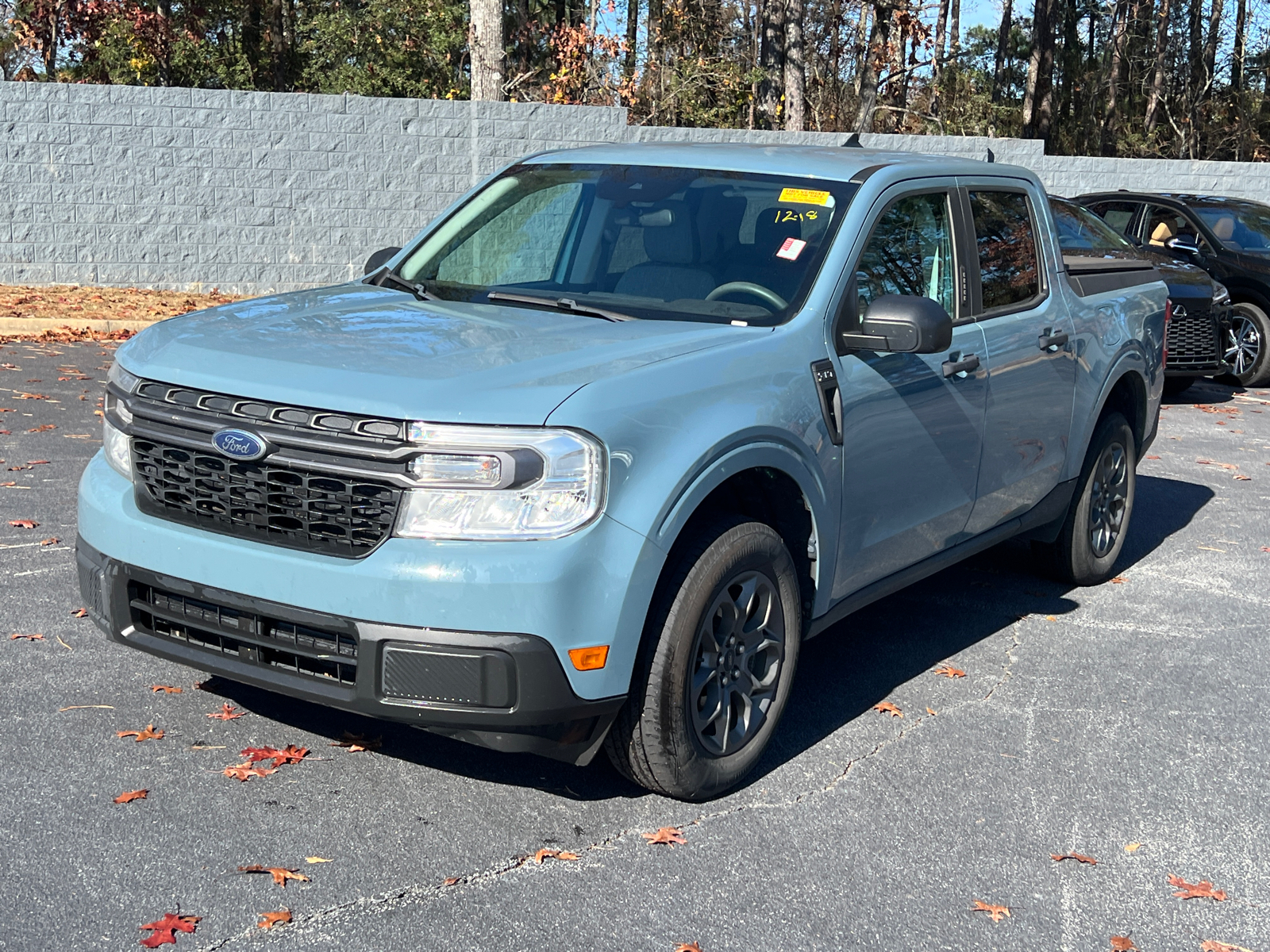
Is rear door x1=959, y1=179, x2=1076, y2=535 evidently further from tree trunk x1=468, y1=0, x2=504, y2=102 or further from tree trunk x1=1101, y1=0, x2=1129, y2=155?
tree trunk x1=1101, y1=0, x2=1129, y2=155

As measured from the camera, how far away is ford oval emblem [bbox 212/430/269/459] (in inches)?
140

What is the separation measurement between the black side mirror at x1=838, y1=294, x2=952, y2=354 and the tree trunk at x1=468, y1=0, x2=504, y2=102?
1404 cm

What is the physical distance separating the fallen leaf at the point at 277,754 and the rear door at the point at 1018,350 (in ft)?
8.75

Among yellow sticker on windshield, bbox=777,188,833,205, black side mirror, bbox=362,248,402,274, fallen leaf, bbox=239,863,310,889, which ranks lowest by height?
fallen leaf, bbox=239,863,310,889

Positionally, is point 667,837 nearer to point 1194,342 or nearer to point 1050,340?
point 1050,340

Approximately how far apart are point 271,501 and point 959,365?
258cm

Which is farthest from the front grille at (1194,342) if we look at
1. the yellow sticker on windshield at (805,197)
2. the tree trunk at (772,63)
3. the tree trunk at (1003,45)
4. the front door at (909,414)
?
the tree trunk at (1003,45)

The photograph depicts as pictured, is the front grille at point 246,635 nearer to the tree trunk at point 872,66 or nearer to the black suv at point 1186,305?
the black suv at point 1186,305

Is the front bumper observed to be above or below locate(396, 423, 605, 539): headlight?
below

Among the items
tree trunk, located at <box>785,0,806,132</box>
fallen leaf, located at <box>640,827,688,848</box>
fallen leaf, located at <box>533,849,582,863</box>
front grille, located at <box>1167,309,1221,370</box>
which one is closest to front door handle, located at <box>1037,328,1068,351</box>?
fallen leaf, located at <box>640,827,688,848</box>

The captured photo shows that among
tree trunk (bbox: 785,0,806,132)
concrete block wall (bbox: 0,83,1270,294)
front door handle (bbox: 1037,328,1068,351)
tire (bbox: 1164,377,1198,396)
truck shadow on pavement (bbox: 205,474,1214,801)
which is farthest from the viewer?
tree trunk (bbox: 785,0,806,132)

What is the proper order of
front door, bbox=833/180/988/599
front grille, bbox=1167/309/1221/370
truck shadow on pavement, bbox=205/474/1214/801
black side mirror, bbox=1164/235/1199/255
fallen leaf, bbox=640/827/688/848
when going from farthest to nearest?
black side mirror, bbox=1164/235/1199/255 < front grille, bbox=1167/309/1221/370 < front door, bbox=833/180/988/599 < truck shadow on pavement, bbox=205/474/1214/801 < fallen leaf, bbox=640/827/688/848

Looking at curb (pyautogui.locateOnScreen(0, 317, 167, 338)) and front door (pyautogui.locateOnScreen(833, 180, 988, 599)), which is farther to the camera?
curb (pyautogui.locateOnScreen(0, 317, 167, 338))

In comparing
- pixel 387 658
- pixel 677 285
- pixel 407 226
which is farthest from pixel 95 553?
pixel 407 226
